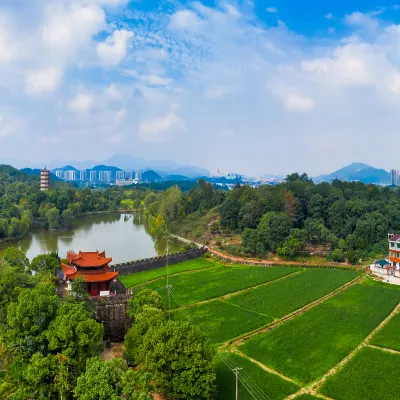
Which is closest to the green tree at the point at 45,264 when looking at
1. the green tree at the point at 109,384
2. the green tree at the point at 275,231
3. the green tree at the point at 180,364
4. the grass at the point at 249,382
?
the green tree at the point at 180,364

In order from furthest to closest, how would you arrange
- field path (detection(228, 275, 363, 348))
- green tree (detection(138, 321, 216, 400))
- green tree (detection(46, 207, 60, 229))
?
green tree (detection(46, 207, 60, 229)) < field path (detection(228, 275, 363, 348)) < green tree (detection(138, 321, 216, 400))

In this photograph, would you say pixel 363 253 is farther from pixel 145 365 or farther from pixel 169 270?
pixel 145 365

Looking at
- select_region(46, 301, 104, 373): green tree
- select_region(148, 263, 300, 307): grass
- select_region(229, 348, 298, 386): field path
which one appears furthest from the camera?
select_region(148, 263, 300, 307): grass

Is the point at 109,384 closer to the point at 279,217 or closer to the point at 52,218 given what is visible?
the point at 279,217

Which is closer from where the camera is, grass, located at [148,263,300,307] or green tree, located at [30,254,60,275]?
green tree, located at [30,254,60,275]

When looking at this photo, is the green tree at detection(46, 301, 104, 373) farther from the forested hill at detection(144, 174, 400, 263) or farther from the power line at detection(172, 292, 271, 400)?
the forested hill at detection(144, 174, 400, 263)

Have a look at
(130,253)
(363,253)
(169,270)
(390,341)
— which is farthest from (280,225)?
(390,341)

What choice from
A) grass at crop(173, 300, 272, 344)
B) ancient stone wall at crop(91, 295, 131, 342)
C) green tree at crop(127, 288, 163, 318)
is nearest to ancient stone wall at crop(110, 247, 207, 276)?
grass at crop(173, 300, 272, 344)

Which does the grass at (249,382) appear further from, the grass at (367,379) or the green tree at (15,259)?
the green tree at (15,259)

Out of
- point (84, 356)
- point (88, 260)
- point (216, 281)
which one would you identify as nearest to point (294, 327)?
point (216, 281)
